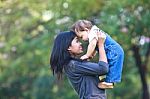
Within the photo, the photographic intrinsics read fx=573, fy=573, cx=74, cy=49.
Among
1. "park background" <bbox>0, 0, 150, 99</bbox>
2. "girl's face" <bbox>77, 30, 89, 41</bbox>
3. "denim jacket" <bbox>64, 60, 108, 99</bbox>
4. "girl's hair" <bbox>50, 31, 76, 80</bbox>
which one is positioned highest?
"girl's face" <bbox>77, 30, 89, 41</bbox>

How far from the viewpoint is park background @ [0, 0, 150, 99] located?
1220 cm

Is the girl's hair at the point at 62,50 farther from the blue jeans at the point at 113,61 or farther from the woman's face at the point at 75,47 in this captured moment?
the blue jeans at the point at 113,61

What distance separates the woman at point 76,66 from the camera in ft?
16.1

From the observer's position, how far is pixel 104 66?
15.9ft

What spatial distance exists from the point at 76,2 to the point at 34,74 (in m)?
6.57

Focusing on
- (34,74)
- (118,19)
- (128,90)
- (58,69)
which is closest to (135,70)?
(128,90)

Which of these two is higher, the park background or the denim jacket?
the denim jacket

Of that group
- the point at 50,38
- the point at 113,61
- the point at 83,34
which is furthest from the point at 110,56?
the point at 50,38

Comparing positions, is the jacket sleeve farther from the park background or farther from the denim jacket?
the park background

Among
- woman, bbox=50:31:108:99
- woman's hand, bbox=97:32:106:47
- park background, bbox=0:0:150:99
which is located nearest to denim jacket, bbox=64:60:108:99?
woman, bbox=50:31:108:99

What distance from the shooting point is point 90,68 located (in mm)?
4930

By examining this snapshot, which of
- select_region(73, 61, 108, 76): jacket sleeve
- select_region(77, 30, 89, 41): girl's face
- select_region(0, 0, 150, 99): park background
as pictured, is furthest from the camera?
select_region(0, 0, 150, 99): park background

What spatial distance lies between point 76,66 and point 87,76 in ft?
0.43

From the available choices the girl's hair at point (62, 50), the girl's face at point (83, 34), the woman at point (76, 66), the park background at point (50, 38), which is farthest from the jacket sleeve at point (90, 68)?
the park background at point (50, 38)
